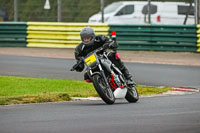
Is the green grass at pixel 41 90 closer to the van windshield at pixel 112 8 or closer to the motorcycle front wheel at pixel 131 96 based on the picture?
the motorcycle front wheel at pixel 131 96

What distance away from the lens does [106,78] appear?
10.9 metres

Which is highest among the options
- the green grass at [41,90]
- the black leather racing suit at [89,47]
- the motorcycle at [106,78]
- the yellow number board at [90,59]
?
the black leather racing suit at [89,47]

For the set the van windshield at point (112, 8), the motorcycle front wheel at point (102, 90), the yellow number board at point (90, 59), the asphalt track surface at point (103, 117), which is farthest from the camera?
the van windshield at point (112, 8)

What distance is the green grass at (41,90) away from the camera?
38.3ft

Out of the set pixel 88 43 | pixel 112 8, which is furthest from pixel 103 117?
pixel 112 8

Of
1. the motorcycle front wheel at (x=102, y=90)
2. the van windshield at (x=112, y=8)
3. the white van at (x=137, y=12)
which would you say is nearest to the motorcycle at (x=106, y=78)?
the motorcycle front wheel at (x=102, y=90)

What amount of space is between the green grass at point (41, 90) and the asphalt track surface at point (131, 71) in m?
1.27

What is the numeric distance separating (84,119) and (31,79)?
7110mm

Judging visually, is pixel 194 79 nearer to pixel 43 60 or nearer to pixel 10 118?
pixel 43 60

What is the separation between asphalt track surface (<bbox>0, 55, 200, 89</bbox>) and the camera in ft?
51.8

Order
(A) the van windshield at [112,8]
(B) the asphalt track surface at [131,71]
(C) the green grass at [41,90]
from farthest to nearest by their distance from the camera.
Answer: (A) the van windshield at [112,8], (B) the asphalt track surface at [131,71], (C) the green grass at [41,90]

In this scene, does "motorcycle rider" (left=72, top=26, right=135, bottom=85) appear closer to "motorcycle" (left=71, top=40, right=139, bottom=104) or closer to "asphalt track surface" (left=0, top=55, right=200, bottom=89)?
"motorcycle" (left=71, top=40, right=139, bottom=104)

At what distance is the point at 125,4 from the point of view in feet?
94.1

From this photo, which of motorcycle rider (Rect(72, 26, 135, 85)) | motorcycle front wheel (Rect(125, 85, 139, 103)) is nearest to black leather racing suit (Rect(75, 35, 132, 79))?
motorcycle rider (Rect(72, 26, 135, 85))
